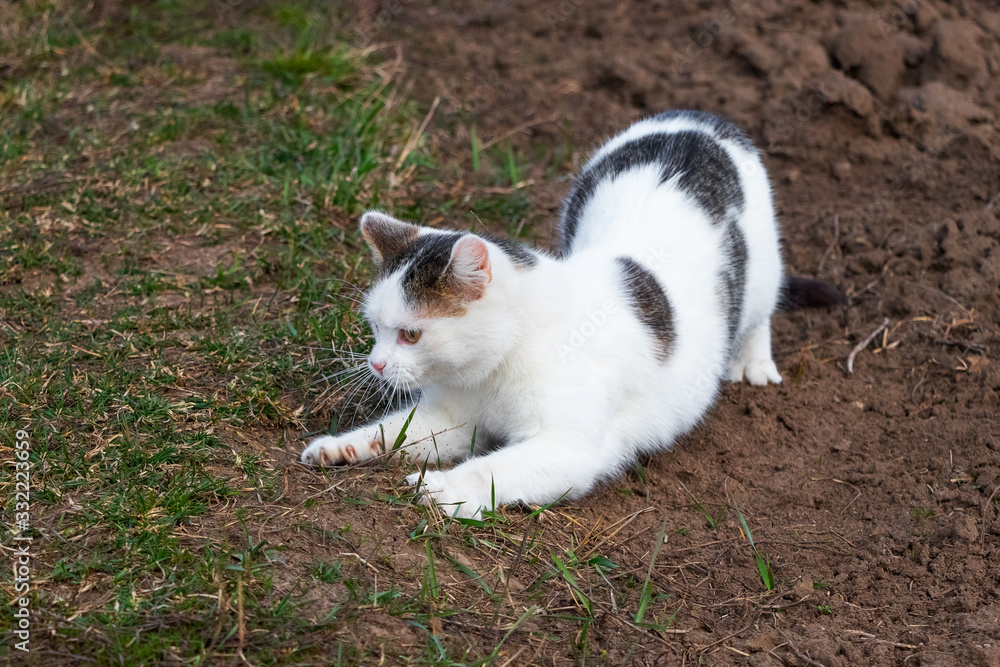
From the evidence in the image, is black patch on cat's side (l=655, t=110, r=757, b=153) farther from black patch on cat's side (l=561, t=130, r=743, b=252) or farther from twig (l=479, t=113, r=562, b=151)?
twig (l=479, t=113, r=562, b=151)

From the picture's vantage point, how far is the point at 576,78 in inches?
242

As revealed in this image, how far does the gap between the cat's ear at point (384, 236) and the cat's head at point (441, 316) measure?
10 centimetres

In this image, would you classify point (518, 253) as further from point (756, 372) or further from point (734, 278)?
point (756, 372)

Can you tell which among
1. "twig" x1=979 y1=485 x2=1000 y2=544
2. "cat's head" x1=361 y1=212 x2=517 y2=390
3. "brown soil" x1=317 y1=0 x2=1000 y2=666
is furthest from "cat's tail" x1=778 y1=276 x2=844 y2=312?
"cat's head" x1=361 y1=212 x2=517 y2=390

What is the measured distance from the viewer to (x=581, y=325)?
10.5ft

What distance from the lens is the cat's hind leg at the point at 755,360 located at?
409 centimetres

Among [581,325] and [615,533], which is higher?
[581,325]

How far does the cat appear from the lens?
298 centimetres

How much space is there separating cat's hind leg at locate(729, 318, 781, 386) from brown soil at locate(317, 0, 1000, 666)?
0.08 meters

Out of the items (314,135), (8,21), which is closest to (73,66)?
(8,21)

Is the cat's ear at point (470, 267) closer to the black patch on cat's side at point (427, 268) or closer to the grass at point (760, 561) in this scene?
the black patch on cat's side at point (427, 268)

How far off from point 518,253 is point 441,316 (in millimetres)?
394

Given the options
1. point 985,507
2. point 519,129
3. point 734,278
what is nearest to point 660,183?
point 734,278

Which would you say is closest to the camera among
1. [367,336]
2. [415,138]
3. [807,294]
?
[367,336]
